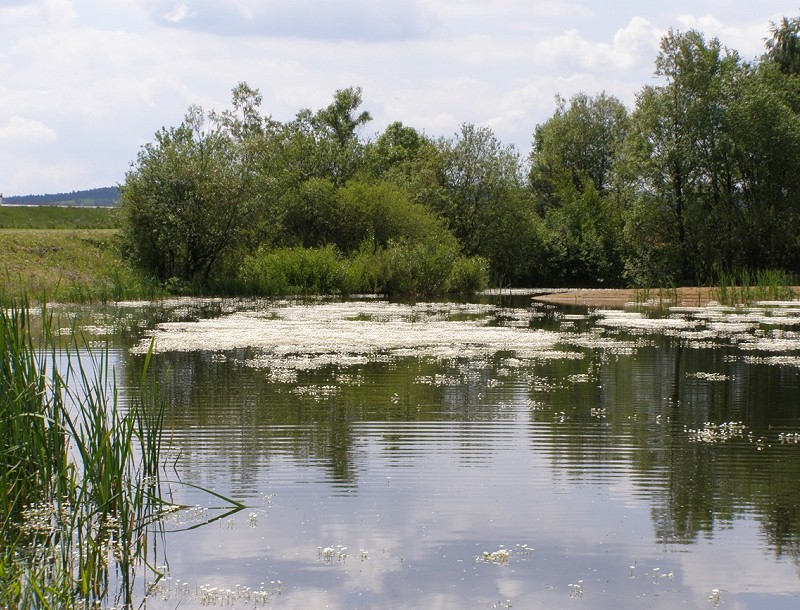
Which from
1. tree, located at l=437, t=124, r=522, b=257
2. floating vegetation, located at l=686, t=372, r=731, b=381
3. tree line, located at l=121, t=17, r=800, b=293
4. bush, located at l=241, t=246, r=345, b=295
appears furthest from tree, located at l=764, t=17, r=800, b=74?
floating vegetation, located at l=686, t=372, r=731, b=381

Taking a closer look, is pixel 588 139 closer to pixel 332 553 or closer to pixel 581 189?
pixel 581 189

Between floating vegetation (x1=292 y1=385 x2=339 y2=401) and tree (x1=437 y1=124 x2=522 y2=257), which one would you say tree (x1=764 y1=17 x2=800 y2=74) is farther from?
floating vegetation (x1=292 y1=385 x2=339 y2=401)

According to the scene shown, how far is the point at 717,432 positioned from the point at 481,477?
3.48 meters

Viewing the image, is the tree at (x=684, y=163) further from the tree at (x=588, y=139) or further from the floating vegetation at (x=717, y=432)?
the floating vegetation at (x=717, y=432)

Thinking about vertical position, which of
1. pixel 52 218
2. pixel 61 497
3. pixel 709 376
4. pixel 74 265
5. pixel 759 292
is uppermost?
pixel 52 218

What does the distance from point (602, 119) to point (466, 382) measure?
58.0 meters

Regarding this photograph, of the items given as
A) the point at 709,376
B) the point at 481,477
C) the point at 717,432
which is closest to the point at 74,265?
the point at 709,376

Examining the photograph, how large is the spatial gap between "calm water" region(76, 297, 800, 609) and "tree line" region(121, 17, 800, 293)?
20843 mm

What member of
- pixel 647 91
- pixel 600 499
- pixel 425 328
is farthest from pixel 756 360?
pixel 647 91

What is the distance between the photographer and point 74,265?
134 feet

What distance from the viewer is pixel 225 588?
6.28 m

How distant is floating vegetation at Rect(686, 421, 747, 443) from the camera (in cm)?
1074

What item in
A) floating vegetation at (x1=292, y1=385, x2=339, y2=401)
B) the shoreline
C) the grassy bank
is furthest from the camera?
the shoreline

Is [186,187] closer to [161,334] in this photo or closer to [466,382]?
[161,334]
